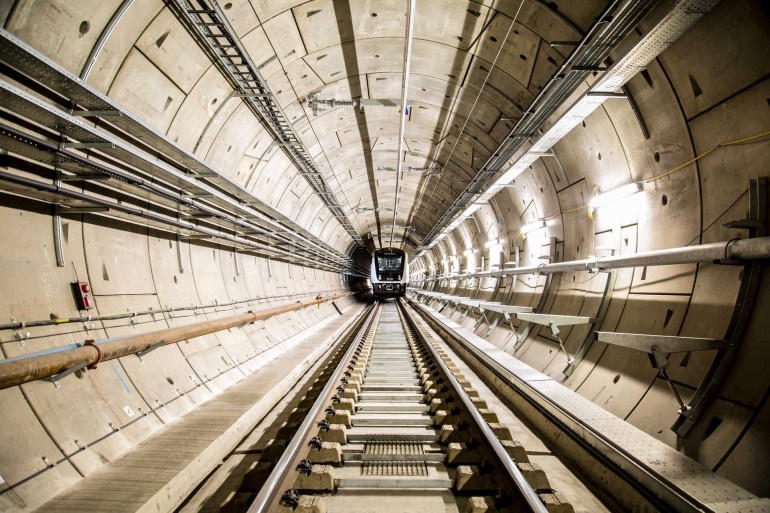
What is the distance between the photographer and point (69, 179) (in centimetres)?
342

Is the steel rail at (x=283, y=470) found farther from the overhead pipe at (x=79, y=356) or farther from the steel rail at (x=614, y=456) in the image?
the steel rail at (x=614, y=456)

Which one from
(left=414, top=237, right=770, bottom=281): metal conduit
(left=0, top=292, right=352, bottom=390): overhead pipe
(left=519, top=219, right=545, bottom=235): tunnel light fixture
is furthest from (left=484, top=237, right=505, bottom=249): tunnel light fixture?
(left=0, top=292, right=352, bottom=390): overhead pipe

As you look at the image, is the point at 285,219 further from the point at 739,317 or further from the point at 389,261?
the point at 389,261

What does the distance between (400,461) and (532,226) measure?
625cm

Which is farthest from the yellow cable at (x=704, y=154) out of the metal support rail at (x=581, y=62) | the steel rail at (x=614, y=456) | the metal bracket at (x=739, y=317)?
the steel rail at (x=614, y=456)

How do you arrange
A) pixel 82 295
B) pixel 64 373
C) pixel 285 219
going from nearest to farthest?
pixel 64 373, pixel 82 295, pixel 285 219

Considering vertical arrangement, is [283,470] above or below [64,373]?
below

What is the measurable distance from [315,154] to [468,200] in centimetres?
421

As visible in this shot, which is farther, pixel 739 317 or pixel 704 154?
pixel 704 154

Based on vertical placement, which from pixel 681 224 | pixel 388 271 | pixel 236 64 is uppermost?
pixel 236 64

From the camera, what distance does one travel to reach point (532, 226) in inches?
316

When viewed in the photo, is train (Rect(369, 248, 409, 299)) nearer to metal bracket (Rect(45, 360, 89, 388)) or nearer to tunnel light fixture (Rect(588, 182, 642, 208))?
tunnel light fixture (Rect(588, 182, 642, 208))

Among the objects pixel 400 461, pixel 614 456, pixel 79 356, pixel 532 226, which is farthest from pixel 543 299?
pixel 79 356

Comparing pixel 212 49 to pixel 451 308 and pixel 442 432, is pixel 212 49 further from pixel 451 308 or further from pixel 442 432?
pixel 451 308
